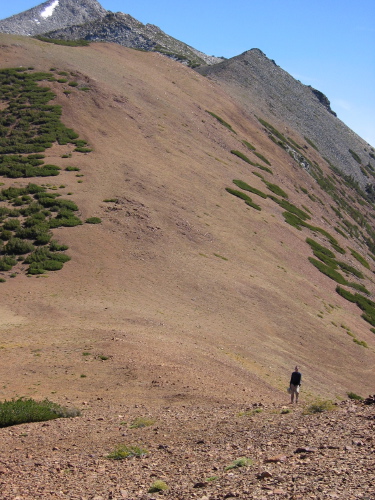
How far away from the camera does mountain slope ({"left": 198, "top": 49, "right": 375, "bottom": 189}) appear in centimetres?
9544

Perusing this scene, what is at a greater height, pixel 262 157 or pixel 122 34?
pixel 122 34

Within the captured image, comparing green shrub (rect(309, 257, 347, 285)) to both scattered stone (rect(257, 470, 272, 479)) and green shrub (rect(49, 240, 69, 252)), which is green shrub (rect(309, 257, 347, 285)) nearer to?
green shrub (rect(49, 240, 69, 252))

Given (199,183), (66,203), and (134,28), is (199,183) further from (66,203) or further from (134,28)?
(134,28)

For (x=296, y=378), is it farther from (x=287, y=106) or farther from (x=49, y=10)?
(x=49, y=10)

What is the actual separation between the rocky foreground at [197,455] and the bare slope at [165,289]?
2992 mm

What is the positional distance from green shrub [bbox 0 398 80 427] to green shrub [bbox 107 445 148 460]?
3257 mm

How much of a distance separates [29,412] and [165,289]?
14862 mm

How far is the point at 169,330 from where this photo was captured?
24.6 m

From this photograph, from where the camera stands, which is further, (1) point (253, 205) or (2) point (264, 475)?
(1) point (253, 205)

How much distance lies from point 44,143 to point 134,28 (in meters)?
87.1

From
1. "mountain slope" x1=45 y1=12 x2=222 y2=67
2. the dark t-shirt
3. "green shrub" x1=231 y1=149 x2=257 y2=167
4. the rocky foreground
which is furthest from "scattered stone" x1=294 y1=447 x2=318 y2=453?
"mountain slope" x1=45 y1=12 x2=222 y2=67

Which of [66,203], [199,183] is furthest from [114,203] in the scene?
[199,183]

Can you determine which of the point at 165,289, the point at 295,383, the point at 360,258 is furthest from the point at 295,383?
the point at 360,258

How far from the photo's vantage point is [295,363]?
26.6 metres
